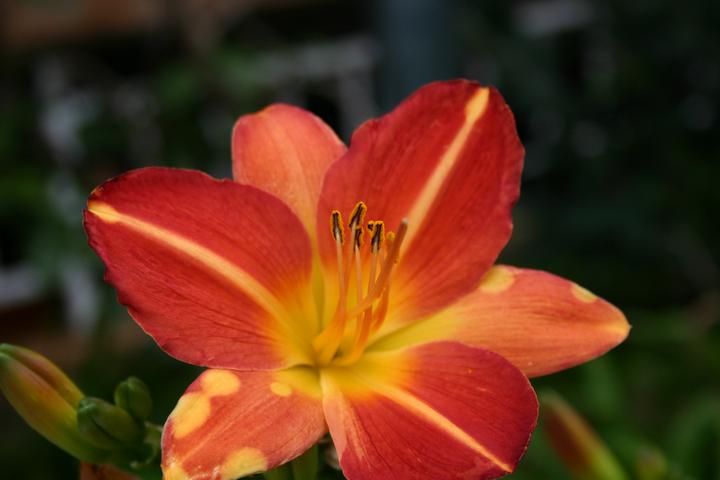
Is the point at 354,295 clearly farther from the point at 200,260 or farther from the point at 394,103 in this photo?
the point at 394,103

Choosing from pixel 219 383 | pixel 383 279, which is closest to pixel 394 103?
Answer: pixel 383 279

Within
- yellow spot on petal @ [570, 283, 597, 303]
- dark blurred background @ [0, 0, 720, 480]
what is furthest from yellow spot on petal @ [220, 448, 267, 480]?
dark blurred background @ [0, 0, 720, 480]

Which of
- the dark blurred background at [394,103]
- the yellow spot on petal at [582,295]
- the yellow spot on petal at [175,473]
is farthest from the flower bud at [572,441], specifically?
the dark blurred background at [394,103]

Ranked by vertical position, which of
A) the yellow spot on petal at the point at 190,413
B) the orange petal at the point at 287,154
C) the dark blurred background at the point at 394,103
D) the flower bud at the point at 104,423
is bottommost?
the dark blurred background at the point at 394,103

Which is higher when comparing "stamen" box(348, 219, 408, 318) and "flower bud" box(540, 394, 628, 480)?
"stamen" box(348, 219, 408, 318)

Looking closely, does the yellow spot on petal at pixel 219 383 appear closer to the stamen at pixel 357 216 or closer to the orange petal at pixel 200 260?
the orange petal at pixel 200 260

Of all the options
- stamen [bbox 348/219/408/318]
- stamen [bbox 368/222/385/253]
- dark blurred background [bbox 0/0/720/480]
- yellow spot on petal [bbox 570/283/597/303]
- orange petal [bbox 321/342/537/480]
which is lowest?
dark blurred background [bbox 0/0/720/480]

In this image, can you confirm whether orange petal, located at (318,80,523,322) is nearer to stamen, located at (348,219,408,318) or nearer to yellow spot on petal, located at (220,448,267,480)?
stamen, located at (348,219,408,318)

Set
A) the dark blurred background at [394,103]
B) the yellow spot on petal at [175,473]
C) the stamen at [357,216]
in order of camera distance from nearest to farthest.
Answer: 1. the yellow spot on petal at [175,473]
2. the stamen at [357,216]
3. the dark blurred background at [394,103]
